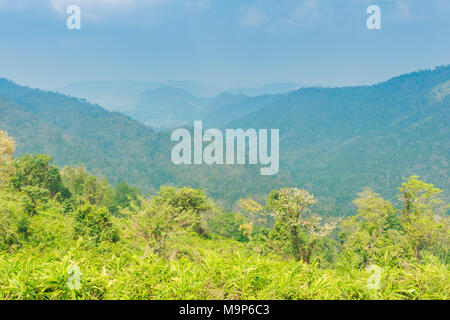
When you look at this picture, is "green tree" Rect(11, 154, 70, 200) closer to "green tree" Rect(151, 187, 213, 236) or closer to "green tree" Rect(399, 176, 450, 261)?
"green tree" Rect(151, 187, 213, 236)

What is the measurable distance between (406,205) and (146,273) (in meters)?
21.2

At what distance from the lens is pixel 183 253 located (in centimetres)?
895

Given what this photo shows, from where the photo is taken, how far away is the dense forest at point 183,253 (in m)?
3.13

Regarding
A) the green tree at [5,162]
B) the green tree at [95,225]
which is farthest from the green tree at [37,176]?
the green tree at [95,225]

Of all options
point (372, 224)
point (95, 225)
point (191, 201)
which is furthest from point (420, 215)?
point (95, 225)

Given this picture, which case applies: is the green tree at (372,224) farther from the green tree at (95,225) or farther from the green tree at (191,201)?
the green tree at (95,225)

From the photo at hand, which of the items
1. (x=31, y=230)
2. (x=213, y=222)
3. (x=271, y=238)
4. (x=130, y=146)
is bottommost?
(x=213, y=222)

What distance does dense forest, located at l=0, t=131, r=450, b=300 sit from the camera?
313cm

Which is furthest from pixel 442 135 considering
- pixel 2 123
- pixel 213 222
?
pixel 2 123

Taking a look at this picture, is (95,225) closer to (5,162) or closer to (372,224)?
(5,162)

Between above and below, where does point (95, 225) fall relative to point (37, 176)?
below

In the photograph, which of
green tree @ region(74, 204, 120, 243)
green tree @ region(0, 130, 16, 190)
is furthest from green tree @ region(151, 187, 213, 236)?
green tree @ region(0, 130, 16, 190)
